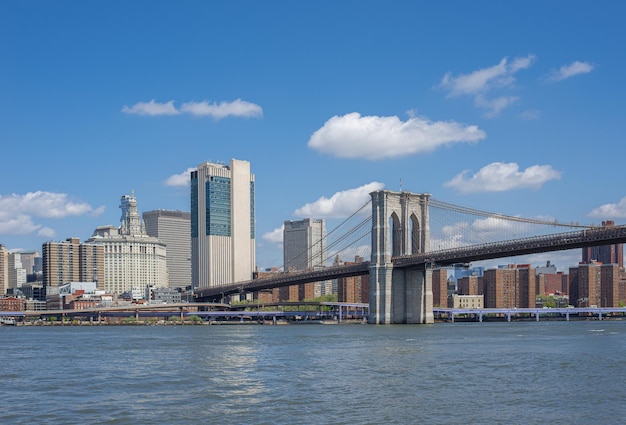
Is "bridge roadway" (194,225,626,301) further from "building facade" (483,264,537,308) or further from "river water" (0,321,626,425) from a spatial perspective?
"building facade" (483,264,537,308)

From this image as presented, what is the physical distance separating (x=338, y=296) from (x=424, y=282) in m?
78.5

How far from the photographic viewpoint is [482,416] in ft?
75.8

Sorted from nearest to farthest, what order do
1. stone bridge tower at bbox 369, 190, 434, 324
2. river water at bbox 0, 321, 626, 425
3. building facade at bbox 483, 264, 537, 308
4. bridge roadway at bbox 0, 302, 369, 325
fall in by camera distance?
river water at bbox 0, 321, 626, 425 → stone bridge tower at bbox 369, 190, 434, 324 → bridge roadway at bbox 0, 302, 369, 325 → building facade at bbox 483, 264, 537, 308

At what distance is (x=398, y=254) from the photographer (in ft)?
293

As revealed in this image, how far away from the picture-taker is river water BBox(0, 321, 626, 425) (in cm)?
2350

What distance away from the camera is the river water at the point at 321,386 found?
925 inches

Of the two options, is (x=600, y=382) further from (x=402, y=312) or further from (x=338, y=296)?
(x=338, y=296)

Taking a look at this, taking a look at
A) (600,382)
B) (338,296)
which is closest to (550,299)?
(338,296)

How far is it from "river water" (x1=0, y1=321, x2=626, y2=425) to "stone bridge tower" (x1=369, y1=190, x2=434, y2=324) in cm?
3767

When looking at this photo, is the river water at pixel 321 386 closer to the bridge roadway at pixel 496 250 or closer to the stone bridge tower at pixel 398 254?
the bridge roadway at pixel 496 250

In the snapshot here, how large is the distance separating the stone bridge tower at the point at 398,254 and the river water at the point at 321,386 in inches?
1483

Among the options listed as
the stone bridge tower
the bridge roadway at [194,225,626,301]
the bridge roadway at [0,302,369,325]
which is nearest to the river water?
the bridge roadway at [194,225,626,301]

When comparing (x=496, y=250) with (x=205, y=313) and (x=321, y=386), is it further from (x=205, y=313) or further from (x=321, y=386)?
(x=205, y=313)

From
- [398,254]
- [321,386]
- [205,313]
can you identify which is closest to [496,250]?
[398,254]
